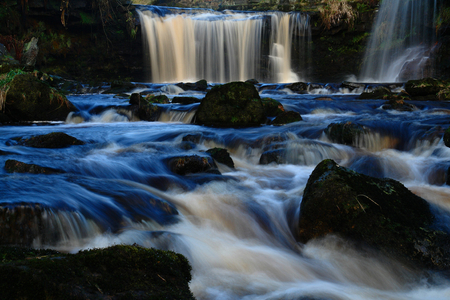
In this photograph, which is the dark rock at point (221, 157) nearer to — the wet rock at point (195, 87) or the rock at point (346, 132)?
A: the rock at point (346, 132)

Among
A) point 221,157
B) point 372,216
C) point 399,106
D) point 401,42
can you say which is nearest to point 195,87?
point 399,106

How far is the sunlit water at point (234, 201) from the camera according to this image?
284 centimetres

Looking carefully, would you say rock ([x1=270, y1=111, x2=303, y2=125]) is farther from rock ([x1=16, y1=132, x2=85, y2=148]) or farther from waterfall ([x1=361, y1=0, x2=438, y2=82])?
waterfall ([x1=361, y1=0, x2=438, y2=82])

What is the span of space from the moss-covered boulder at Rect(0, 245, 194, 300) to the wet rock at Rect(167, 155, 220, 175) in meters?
3.27

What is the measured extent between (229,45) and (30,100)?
15188 millimetres

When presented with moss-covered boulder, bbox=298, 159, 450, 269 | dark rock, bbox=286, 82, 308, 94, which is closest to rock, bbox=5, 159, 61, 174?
moss-covered boulder, bbox=298, 159, 450, 269

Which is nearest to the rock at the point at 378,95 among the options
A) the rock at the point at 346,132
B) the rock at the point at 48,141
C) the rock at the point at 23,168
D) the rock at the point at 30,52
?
the rock at the point at 346,132

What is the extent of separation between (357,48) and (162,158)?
19.5 m

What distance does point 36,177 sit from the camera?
402cm

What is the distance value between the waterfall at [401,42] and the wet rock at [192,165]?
16787 mm

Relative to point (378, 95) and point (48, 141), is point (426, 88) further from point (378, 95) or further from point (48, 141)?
point (48, 141)

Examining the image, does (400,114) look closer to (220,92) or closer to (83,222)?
(220,92)

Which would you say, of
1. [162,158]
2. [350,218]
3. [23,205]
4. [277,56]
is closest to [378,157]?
[350,218]

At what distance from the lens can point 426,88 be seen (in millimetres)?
12211
